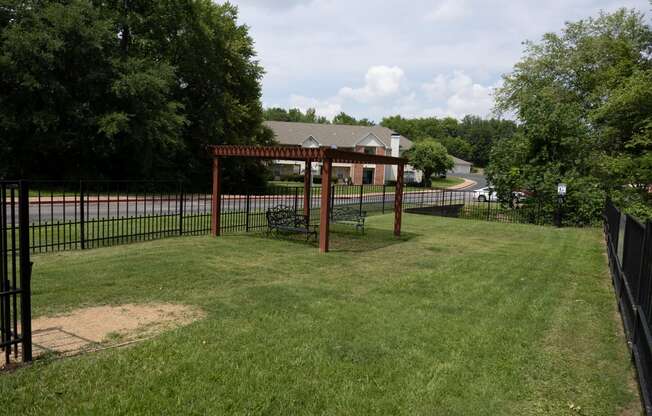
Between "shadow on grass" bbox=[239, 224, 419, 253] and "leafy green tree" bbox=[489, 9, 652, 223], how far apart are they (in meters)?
11.1

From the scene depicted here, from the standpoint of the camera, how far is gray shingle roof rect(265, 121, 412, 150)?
206 ft

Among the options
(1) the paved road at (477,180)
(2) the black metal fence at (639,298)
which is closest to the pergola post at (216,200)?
(2) the black metal fence at (639,298)

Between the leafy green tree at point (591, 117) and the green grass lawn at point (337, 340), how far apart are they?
12.6 meters

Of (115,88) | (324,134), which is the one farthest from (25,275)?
(324,134)

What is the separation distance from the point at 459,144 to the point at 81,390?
11607cm

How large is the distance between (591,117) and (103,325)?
26.0 m

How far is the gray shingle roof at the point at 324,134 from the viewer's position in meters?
62.9

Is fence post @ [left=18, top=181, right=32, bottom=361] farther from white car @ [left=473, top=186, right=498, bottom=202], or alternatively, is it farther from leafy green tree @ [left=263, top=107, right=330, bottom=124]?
leafy green tree @ [left=263, top=107, right=330, bottom=124]

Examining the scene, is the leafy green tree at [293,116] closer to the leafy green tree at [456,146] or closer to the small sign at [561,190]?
the leafy green tree at [456,146]

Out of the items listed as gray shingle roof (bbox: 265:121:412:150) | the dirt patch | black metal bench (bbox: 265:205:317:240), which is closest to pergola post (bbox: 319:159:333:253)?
black metal bench (bbox: 265:205:317:240)

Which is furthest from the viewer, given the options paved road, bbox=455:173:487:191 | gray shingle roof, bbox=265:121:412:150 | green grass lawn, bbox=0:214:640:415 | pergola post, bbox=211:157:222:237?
paved road, bbox=455:173:487:191

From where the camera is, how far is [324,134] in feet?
212

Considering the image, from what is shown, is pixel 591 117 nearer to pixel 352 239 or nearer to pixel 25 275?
pixel 352 239

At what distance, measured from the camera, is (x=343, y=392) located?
14.0 feet
